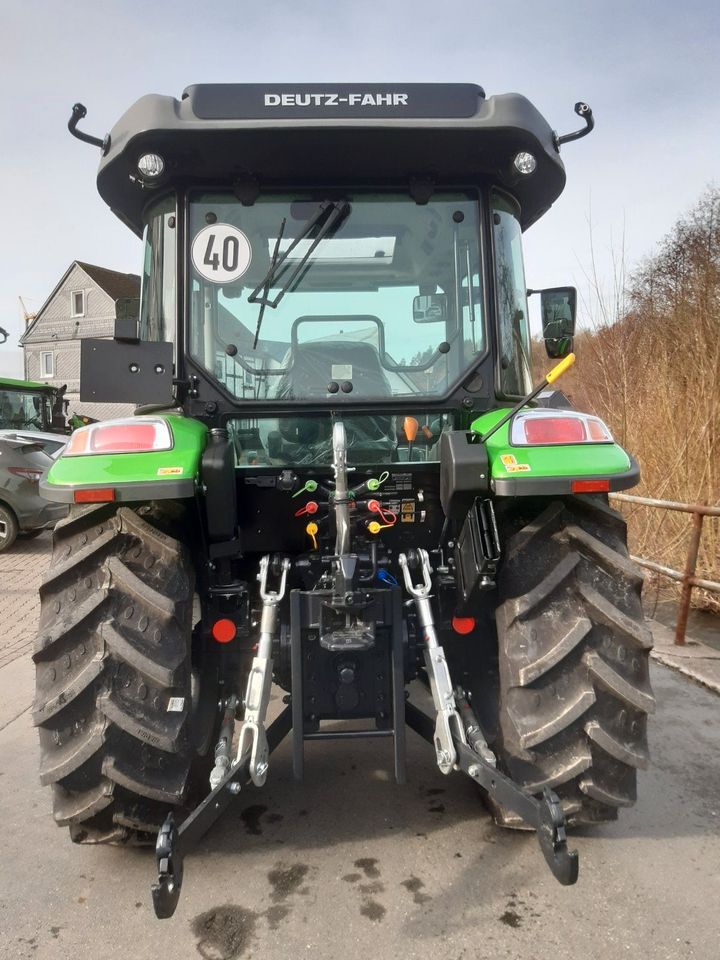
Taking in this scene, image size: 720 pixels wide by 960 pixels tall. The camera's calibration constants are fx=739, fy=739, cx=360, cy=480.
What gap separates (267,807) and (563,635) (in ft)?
4.63

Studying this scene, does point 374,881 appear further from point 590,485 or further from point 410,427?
point 410,427

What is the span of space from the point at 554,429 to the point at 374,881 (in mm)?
1622

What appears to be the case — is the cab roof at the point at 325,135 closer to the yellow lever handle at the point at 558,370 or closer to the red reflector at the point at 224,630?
the yellow lever handle at the point at 558,370

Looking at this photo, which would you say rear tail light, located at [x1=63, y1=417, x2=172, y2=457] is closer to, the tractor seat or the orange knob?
the tractor seat

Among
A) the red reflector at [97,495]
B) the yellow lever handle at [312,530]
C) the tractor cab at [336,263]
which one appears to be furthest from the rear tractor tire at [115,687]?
the tractor cab at [336,263]

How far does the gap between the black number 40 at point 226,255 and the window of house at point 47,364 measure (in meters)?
34.0

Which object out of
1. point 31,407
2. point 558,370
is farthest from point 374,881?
point 31,407

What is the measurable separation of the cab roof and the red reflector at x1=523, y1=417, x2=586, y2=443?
40.1 inches

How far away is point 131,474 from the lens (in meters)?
2.32

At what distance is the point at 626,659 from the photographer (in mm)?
2436

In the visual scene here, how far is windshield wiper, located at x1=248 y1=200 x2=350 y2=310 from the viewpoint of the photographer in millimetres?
2830

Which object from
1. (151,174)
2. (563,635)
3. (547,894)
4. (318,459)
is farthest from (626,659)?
(151,174)

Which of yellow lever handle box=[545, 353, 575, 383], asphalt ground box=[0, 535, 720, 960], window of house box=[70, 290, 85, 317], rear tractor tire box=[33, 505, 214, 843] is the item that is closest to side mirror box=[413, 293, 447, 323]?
yellow lever handle box=[545, 353, 575, 383]

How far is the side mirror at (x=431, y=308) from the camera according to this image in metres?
2.96
